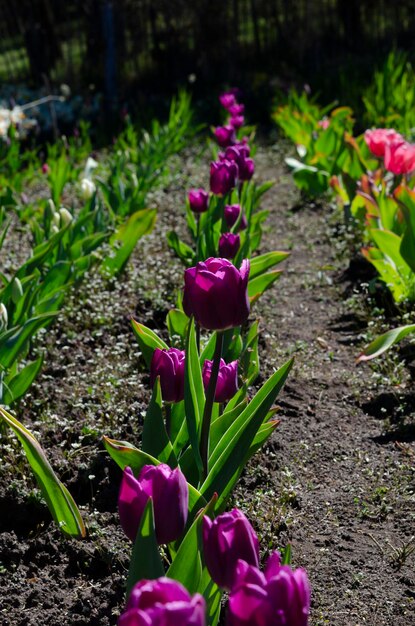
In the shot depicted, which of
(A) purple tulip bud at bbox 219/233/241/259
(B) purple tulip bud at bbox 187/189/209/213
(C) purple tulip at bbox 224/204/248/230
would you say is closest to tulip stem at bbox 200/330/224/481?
(A) purple tulip bud at bbox 219/233/241/259

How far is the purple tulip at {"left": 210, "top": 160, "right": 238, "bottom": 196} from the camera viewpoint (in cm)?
283

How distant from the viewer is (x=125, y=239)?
11.4 feet

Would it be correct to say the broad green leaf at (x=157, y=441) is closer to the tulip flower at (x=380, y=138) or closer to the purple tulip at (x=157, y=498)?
the purple tulip at (x=157, y=498)

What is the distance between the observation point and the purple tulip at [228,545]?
1.02 metres

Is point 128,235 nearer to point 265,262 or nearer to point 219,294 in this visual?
point 265,262

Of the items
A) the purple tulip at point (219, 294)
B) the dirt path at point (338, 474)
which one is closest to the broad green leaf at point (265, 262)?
the dirt path at point (338, 474)

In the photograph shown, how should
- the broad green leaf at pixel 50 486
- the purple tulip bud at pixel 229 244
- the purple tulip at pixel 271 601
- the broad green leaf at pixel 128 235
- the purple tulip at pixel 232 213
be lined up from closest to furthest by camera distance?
1. the purple tulip at pixel 271 601
2. the broad green leaf at pixel 50 486
3. the purple tulip bud at pixel 229 244
4. the purple tulip at pixel 232 213
5. the broad green leaf at pixel 128 235

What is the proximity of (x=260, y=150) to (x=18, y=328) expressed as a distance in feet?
15.9

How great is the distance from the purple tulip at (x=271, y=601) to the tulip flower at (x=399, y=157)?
263cm

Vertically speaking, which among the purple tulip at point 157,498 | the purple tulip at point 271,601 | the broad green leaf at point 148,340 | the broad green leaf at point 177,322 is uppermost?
the purple tulip at point 271,601

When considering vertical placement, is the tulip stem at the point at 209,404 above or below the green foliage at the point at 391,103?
above

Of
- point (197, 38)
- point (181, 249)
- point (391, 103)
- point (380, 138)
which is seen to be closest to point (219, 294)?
point (181, 249)

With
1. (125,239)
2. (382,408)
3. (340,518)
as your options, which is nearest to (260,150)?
(125,239)

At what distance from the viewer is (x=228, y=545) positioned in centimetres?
102
